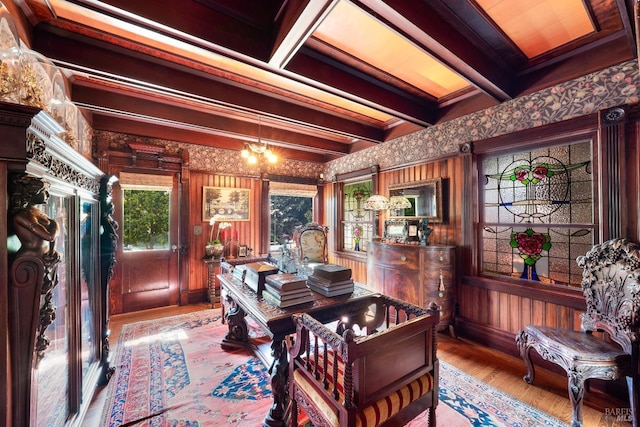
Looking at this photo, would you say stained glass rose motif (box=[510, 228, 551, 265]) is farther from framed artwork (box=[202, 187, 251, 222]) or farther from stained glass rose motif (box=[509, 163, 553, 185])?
framed artwork (box=[202, 187, 251, 222])

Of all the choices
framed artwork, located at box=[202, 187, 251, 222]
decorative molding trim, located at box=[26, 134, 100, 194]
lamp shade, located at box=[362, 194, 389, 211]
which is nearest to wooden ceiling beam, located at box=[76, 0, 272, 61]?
decorative molding trim, located at box=[26, 134, 100, 194]

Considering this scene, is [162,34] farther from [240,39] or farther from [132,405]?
[132,405]

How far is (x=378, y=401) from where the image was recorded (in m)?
1.21

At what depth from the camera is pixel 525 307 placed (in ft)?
8.39

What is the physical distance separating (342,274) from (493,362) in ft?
6.61

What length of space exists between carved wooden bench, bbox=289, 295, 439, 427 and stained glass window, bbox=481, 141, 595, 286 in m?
1.97

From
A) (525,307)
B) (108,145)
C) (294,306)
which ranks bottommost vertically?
(525,307)

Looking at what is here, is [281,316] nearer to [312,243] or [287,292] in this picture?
[287,292]

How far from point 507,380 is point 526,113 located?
A: 2.68m

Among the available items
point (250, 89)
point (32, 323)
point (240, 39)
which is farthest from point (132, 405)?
point (250, 89)

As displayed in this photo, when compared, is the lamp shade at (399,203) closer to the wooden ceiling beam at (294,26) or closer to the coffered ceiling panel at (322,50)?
the coffered ceiling panel at (322,50)

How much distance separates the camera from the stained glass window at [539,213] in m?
2.34

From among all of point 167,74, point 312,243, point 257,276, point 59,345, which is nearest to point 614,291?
point 257,276

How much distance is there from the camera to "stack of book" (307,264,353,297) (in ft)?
6.19
